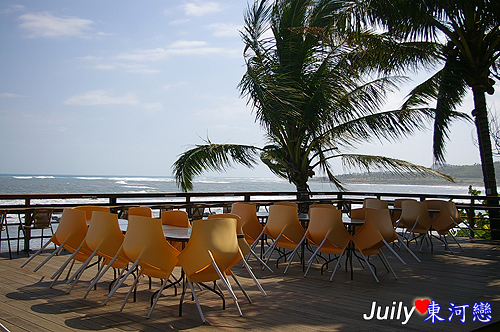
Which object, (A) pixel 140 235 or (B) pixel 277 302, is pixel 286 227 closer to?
(B) pixel 277 302

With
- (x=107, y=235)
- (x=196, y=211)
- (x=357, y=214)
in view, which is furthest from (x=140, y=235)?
(x=196, y=211)

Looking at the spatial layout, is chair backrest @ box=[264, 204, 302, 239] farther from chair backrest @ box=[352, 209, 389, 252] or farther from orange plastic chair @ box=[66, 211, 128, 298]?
orange plastic chair @ box=[66, 211, 128, 298]

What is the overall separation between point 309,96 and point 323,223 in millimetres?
4434

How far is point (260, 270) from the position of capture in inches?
209

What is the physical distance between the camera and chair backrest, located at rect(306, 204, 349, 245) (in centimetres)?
488

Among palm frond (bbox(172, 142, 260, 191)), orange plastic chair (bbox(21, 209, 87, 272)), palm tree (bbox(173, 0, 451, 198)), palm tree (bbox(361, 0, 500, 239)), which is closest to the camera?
orange plastic chair (bbox(21, 209, 87, 272))

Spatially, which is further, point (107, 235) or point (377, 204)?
point (377, 204)

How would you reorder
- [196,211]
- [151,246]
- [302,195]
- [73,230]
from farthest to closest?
[302,195] < [196,211] < [73,230] < [151,246]

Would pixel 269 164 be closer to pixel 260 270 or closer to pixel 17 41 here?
pixel 260 270

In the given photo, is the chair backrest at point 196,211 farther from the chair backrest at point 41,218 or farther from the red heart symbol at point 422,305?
the red heart symbol at point 422,305

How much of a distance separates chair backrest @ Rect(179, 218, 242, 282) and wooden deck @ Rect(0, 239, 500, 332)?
0.36m

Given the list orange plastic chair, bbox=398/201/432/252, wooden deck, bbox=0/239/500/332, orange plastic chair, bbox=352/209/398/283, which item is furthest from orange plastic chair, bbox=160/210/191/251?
orange plastic chair, bbox=398/201/432/252

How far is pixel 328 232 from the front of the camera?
4.83 m

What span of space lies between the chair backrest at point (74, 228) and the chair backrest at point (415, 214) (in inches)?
205
